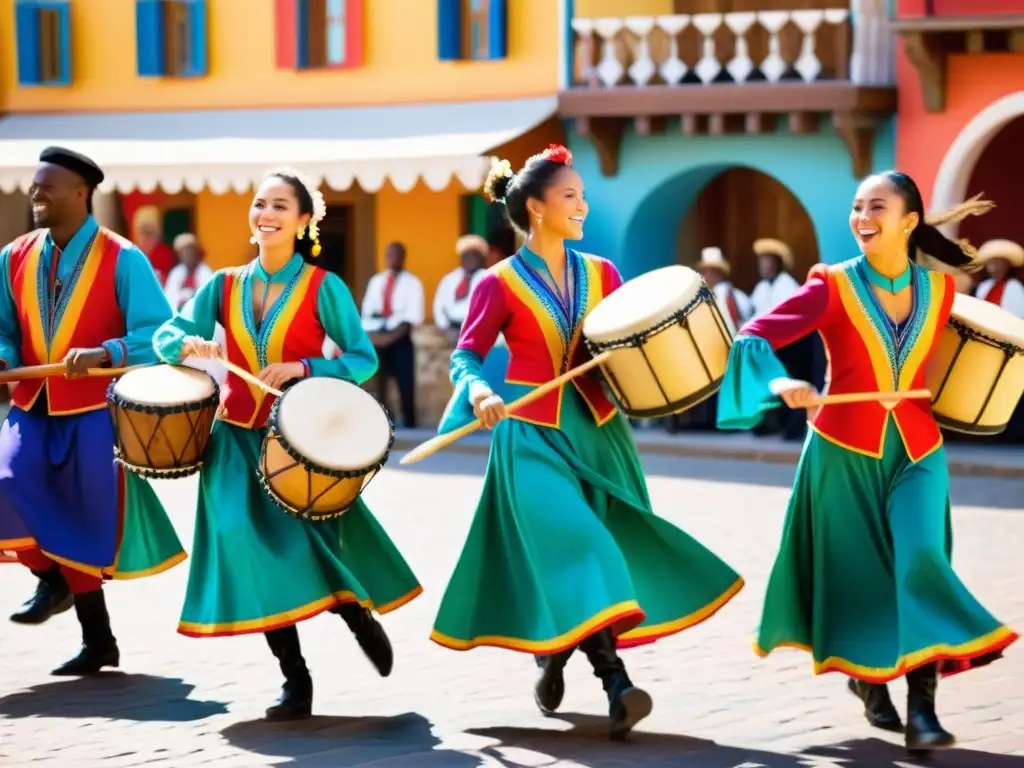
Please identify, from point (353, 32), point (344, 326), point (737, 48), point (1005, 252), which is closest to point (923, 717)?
point (344, 326)

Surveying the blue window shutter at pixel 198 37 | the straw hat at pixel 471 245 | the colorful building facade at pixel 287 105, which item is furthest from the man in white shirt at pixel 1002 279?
the blue window shutter at pixel 198 37

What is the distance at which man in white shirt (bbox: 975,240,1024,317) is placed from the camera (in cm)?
1823

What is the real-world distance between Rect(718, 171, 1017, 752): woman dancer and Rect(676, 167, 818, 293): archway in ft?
52.5

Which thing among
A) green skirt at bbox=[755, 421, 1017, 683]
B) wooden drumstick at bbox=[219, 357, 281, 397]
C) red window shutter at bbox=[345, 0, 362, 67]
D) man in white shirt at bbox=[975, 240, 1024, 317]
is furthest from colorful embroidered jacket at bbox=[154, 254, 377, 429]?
red window shutter at bbox=[345, 0, 362, 67]

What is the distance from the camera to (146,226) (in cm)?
2355

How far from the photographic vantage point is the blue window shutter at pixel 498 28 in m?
22.8

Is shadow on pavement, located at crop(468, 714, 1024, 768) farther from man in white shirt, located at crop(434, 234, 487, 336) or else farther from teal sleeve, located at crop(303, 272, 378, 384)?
man in white shirt, located at crop(434, 234, 487, 336)

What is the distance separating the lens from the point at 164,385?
7.80m

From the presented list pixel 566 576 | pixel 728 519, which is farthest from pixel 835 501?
pixel 728 519

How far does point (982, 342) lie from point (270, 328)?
2.32 m

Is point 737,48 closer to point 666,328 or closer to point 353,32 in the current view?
point 353,32

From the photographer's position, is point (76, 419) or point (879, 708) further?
point (76, 419)

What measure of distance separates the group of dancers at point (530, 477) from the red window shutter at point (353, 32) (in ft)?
52.1

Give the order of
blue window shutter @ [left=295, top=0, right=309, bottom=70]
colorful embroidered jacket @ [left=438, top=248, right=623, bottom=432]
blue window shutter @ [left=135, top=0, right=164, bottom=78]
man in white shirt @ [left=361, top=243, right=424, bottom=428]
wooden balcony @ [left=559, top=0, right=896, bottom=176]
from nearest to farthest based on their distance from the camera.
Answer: colorful embroidered jacket @ [left=438, top=248, right=623, bottom=432] < wooden balcony @ [left=559, top=0, right=896, bottom=176] < man in white shirt @ [left=361, top=243, right=424, bottom=428] < blue window shutter @ [left=295, top=0, right=309, bottom=70] < blue window shutter @ [left=135, top=0, right=164, bottom=78]
